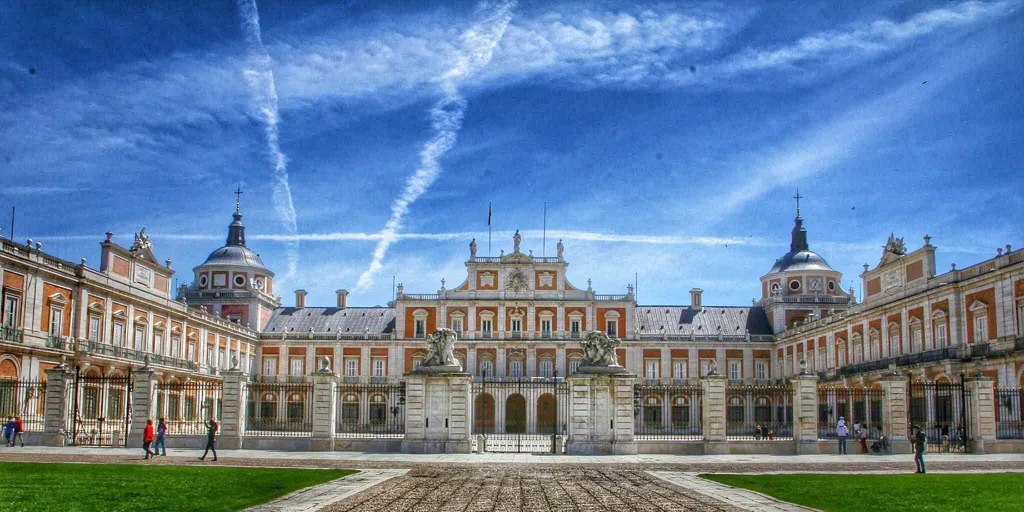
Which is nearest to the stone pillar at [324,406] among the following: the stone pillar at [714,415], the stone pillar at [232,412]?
the stone pillar at [232,412]

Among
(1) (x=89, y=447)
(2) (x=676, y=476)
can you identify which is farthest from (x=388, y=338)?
(2) (x=676, y=476)

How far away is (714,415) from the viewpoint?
28.0m

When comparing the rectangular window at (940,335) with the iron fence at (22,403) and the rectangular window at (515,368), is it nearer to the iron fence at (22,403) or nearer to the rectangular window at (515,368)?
the rectangular window at (515,368)

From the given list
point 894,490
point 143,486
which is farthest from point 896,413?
point 143,486

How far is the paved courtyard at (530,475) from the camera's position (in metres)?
14.5

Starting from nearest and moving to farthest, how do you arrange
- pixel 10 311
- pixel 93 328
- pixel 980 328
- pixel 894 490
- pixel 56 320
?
pixel 894 490
pixel 10 311
pixel 56 320
pixel 980 328
pixel 93 328

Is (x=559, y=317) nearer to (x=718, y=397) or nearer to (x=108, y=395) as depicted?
(x=108, y=395)

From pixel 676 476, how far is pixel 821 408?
3409 cm

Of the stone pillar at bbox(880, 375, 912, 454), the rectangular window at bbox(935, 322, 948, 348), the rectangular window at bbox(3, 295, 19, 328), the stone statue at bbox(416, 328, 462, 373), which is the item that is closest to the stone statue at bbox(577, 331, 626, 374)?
the stone statue at bbox(416, 328, 462, 373)

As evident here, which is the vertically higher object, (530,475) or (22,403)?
(22,403)

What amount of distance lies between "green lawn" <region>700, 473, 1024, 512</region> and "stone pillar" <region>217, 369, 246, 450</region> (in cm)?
1476

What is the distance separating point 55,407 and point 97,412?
414 inches

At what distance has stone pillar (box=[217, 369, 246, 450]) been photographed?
28.5m

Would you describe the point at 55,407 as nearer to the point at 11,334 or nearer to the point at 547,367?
the point at 11,334
